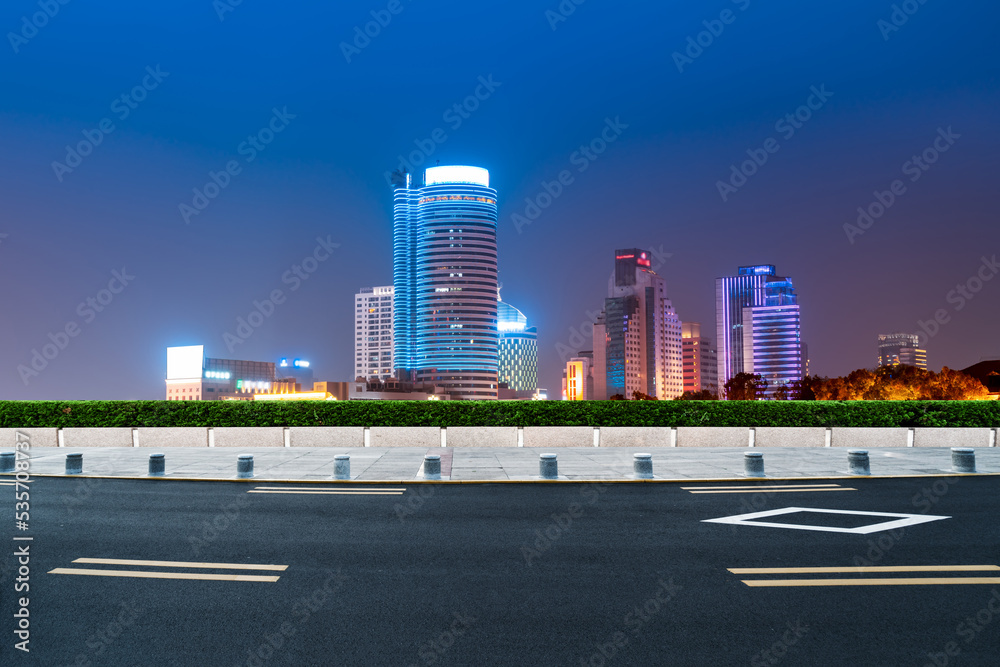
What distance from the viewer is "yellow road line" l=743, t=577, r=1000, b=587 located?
7.66m

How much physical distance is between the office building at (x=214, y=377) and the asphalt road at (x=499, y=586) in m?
131

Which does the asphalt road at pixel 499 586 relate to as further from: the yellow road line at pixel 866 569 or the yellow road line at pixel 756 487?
the yellow road line at pixel 756 487

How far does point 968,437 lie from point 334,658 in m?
27.4

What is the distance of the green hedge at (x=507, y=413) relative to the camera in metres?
25.4

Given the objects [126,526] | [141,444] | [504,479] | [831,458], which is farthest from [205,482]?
[831,458]

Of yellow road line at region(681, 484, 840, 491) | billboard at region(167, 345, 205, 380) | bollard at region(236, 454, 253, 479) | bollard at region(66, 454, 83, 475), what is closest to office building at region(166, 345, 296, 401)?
billboard at region(167, 345, 205, 380)

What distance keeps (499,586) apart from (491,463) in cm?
1149

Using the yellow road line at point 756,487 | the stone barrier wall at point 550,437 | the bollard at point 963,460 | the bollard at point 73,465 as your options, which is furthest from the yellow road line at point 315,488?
the bollard at point 963,460

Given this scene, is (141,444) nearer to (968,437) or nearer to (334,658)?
(334,658)

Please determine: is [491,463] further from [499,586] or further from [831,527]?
[499,586]

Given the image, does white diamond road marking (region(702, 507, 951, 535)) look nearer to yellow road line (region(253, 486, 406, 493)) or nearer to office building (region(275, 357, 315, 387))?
yellow road line (region(253, 486, 406, 493))

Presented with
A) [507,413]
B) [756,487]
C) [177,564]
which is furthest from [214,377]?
[177,564]

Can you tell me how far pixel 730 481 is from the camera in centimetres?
1602

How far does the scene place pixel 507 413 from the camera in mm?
25609
